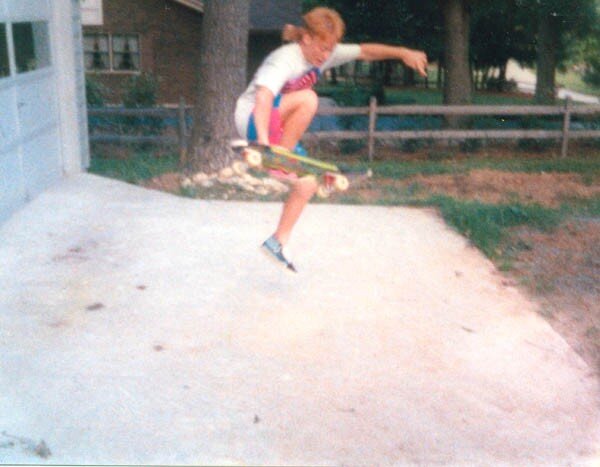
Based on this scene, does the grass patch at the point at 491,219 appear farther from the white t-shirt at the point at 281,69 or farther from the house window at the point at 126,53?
the house window at the point at 126,53

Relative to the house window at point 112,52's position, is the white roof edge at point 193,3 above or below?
above

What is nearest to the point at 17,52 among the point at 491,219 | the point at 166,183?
the point at 166,183

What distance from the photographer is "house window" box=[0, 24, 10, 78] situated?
323 inches

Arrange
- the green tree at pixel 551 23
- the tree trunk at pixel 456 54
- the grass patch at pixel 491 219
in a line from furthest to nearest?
the green tree at pixel 551 23
the tree trunk at pixel 456 54
the grass patch at pixel 491 219

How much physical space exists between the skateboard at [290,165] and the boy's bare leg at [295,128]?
143 millimetres

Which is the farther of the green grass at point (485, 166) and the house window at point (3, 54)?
the green grass at point (485, 166)

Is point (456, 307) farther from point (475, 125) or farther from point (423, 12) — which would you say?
Answer: point (423, 12)

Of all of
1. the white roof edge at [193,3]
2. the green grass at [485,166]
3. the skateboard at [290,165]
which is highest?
the white roof edge at [193,3]

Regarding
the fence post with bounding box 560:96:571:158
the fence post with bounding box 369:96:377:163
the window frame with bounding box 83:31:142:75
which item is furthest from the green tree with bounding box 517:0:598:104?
the window frame with bounding box 83:31:142:75

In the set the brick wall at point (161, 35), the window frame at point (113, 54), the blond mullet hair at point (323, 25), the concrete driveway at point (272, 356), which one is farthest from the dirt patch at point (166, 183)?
the window frame at point (113, 54)

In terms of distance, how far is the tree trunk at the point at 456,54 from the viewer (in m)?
18.5

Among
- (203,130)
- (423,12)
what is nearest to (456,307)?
(203,130)

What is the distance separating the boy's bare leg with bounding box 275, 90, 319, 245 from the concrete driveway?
23.5 inches

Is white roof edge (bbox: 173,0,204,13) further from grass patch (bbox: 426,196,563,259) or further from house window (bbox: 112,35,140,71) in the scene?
grass patch (bbox: 426,196,563,259)
